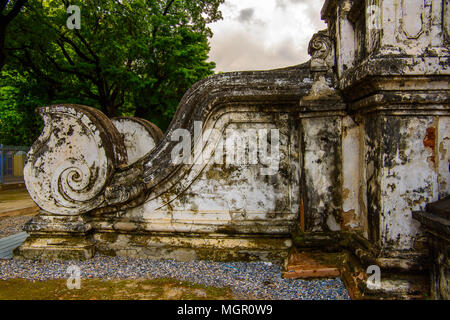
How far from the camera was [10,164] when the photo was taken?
1183 centimetres

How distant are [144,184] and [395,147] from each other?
211 centimetres

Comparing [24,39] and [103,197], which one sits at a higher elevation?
[24,39]

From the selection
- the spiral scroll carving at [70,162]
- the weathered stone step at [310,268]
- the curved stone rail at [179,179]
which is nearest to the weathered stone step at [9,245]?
the curved stone rail at [179,179]

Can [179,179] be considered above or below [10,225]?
above

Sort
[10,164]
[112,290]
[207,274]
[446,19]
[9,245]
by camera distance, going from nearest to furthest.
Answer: [446,19] → [112,290] → [207,274] → [9,245] → [10,164]

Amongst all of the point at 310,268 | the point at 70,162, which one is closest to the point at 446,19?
the point at 310,268

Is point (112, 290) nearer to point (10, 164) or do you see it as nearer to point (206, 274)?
point (206, 274)


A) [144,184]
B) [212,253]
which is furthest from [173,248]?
[144,184]

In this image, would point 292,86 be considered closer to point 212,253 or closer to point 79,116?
point 212,253

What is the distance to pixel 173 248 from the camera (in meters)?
2.96

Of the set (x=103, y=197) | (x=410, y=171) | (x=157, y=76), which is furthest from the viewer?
(x=157, y=76)

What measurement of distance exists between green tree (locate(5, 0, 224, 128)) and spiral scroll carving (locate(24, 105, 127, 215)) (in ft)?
30.6

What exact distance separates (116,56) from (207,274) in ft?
37.8

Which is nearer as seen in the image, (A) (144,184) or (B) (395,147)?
(B) (395,147)
